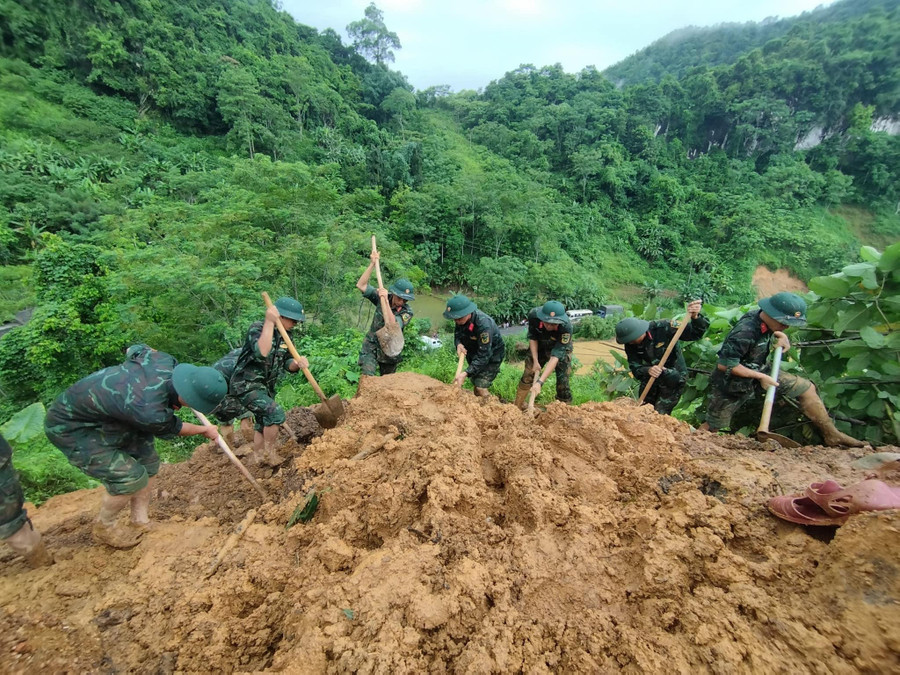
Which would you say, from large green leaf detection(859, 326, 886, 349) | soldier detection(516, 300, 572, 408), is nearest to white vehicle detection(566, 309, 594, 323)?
soldier detection(516, 300, 572, 408)

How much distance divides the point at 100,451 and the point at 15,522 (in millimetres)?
584

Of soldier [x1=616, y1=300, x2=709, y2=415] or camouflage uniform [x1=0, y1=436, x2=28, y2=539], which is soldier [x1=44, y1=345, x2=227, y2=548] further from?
soldier [x1=616, y1=300, x2=709, y2=415]

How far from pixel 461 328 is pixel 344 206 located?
906 cm

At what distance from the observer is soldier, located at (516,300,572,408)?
14.6 feet

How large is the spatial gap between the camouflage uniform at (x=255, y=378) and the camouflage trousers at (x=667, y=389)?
12.8ft

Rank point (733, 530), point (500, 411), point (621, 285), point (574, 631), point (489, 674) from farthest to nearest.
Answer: point (621, 285) < point (500, 411) < point (733, 530) < point (574, 631) < point (489, 674)

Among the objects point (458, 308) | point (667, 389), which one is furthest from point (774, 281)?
point (458, 308)

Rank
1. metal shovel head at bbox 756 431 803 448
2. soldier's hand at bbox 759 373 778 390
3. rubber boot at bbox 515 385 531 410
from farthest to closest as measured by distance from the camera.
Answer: rubber boot at bbox 515 385 531 410 → soldier's hand at bbox 759 373 778 390 → metal shovel head at bbox 756 431 803 448

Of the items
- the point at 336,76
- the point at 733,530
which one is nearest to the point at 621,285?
the point at 733,530

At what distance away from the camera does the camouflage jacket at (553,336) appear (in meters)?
4.52

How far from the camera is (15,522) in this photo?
2498mm

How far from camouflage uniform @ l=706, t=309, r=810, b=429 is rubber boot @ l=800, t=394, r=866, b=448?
0.37 ft

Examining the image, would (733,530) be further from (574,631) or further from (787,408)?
(787,408)

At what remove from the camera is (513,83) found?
153 feet
